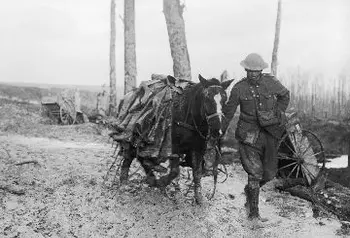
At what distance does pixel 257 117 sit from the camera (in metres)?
6.11

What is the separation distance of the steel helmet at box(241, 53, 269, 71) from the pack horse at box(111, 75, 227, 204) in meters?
0.54

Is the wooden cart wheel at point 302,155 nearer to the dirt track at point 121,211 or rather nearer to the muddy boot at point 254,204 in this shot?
the dirt track at point 121,211

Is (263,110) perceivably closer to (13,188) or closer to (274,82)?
(274,82)

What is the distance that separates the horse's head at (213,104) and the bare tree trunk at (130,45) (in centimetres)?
1013

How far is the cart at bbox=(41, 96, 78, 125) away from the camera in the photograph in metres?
20.6

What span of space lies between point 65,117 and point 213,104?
16204mm

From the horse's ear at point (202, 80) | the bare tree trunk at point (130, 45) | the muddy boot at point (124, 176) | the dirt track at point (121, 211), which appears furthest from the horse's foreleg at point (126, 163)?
the bare tree trunk at point (130, 45)

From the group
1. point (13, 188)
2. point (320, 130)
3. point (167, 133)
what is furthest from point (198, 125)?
point (320, 130)

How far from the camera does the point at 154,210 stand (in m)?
6.25

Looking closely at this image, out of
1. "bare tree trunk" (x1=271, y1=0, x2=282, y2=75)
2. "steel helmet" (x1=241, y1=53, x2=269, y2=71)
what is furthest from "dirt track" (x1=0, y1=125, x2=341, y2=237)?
"bare tree trunk" (x1=271, y1=0, x2=282, y2=75)

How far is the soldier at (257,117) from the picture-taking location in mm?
6082

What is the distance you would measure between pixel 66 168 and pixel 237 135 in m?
3.58

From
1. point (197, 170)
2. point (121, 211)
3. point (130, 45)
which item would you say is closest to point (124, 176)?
point (121, 211)

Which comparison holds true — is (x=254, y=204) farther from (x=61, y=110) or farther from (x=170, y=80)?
(x=61, y=110)
